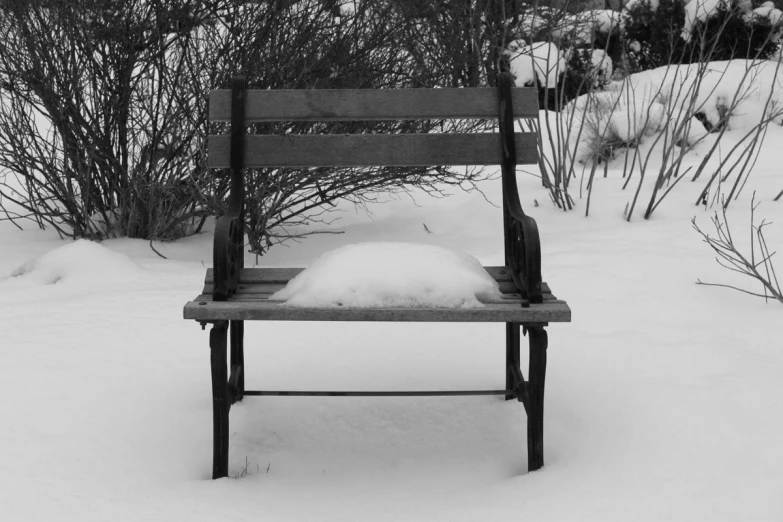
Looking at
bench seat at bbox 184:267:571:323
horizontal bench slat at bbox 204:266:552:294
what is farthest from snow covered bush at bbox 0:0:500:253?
bench seat at bbox 184:267:571:323

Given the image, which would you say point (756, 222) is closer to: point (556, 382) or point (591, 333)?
point (591, 333)

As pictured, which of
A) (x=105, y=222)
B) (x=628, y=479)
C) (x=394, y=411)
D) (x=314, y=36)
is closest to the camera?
(x=628, y=479)

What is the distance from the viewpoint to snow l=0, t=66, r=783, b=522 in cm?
213

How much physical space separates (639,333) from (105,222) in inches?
125

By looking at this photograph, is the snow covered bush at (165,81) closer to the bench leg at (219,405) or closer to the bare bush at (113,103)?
the bare bush at (113,103)

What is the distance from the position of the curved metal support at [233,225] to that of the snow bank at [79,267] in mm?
1749

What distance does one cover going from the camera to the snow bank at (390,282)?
217cm

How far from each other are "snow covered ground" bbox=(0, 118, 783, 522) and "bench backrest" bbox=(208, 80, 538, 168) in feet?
2.47

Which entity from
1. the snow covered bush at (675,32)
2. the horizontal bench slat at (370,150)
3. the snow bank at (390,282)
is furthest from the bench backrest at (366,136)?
the snow covered bush at (675,32)

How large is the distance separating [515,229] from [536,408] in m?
0.53

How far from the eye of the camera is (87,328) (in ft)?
11.2

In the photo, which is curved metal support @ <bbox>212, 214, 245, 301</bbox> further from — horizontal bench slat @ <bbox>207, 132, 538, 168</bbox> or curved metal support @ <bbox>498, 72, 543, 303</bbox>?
curved metal support @ <bbox>498, 72, 543, 303</bbox>

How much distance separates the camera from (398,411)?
276cm

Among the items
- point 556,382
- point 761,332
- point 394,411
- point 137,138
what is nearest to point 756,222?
point 761,332
